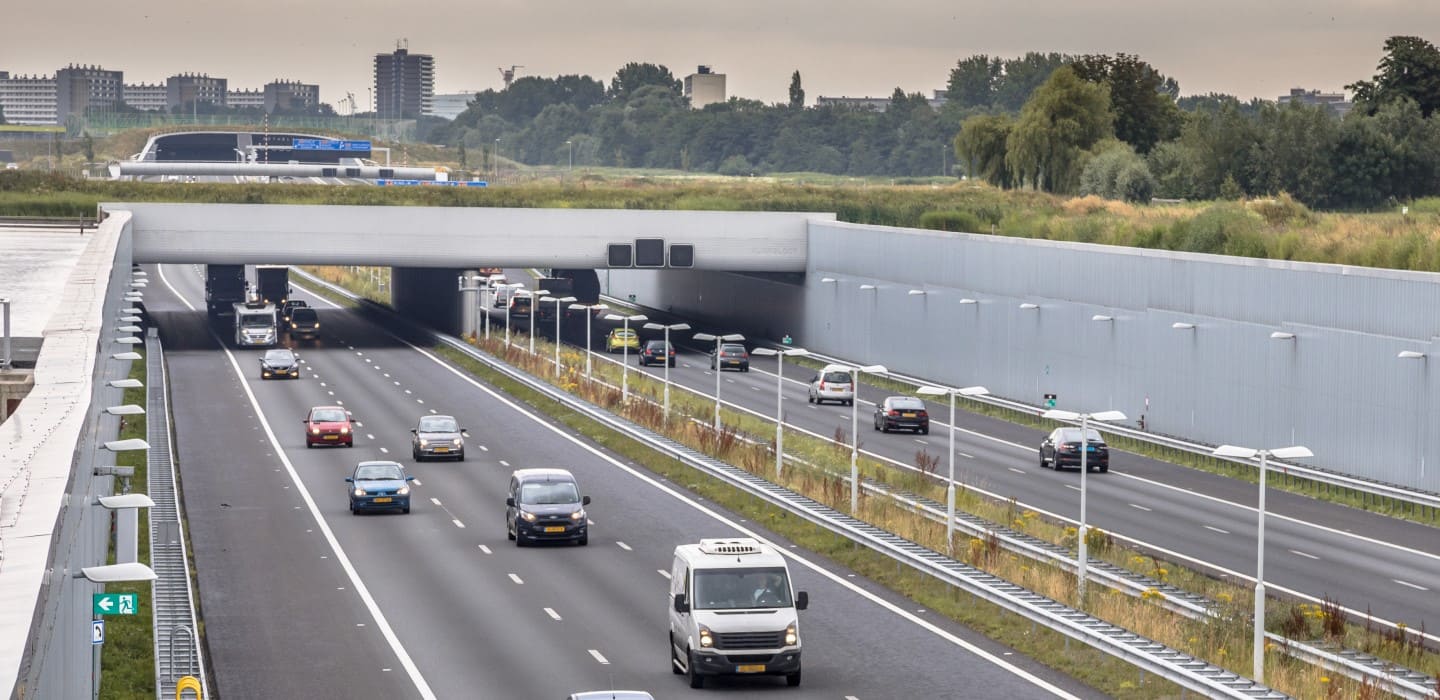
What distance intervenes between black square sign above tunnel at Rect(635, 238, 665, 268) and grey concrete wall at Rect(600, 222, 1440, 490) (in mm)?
8440

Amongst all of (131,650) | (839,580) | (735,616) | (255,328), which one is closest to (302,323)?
(255,328)

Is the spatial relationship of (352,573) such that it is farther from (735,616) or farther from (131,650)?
(735,616)

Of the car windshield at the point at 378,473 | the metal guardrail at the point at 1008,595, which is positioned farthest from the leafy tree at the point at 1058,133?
the car windshield at the point at 378,473

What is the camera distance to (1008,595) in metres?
36.1

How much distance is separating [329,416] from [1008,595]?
34.5 metres

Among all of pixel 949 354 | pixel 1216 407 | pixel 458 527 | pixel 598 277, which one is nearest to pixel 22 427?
pixel 458 527

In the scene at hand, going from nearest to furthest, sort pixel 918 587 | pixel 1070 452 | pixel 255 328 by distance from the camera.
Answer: pixel 918 587
pixel 1070 452
pixel 255 328

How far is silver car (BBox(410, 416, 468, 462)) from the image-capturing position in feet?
201

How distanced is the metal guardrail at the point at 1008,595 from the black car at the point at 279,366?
2727cm

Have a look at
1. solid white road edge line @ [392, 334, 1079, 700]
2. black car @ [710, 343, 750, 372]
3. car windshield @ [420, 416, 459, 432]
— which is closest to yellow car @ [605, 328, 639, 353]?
black car @ [710, 343, 750, 372]

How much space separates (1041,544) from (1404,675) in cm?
1344

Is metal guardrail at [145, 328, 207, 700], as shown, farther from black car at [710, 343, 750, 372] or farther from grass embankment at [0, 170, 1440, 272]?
grass embankment at [0, 170, 1440, 272]

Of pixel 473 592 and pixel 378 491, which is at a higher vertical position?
pixel 378 491

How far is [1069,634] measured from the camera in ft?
110
